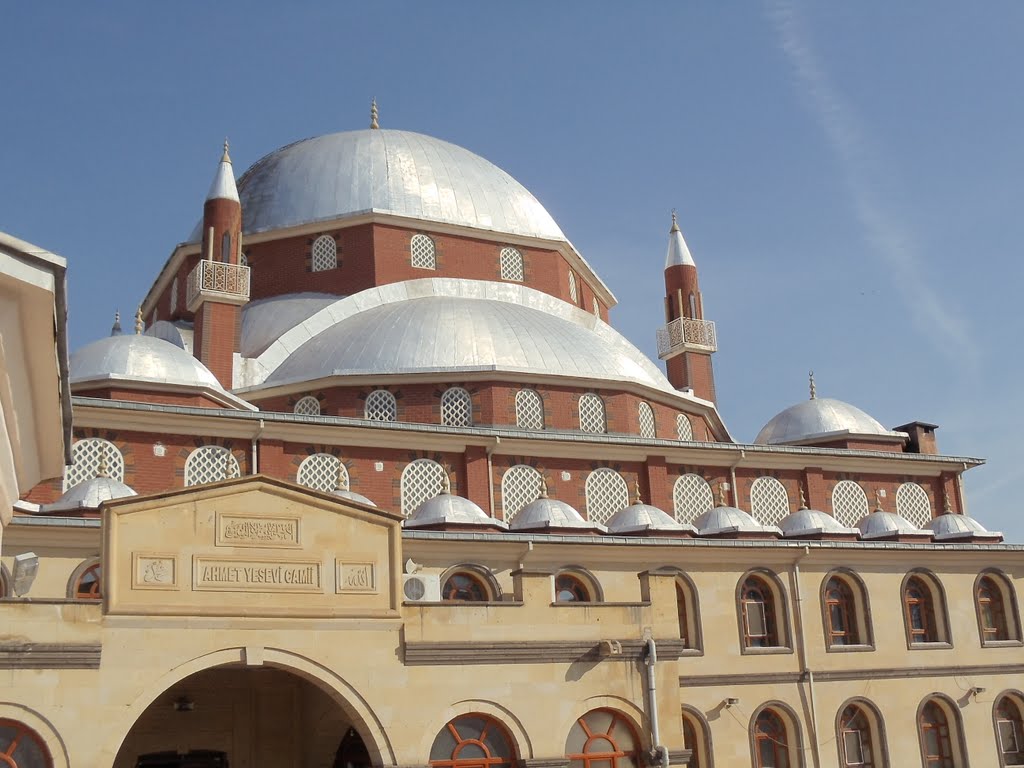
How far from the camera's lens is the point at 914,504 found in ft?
96.8

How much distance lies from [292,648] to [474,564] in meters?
7.29

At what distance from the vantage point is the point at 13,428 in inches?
241

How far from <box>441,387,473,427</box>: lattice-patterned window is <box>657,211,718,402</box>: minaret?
393 inches

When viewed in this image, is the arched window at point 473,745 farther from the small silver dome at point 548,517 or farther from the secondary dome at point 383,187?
the secondary dome at point 383,187

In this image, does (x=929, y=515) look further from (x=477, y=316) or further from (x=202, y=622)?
(x=202, y=622)

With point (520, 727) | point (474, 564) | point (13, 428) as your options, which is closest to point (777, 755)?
point (474, 564)

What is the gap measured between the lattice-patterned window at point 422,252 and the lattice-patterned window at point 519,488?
884cm

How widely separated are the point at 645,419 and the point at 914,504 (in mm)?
7361

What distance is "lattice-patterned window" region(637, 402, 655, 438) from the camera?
27312 millimetres

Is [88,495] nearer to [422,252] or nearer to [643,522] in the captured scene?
[643,522]

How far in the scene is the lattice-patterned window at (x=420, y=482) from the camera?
2356cm

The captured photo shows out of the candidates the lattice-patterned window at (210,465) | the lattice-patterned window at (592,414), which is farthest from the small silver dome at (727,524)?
the lattice-patterned window at (210,465)

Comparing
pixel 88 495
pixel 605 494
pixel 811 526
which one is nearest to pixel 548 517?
pixel 605 494

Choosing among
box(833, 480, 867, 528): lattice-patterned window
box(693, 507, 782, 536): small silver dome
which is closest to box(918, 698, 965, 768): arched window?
box(693, 507, 782, 536): small silver dome
